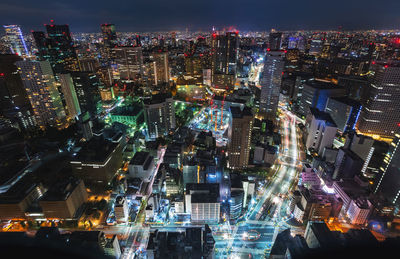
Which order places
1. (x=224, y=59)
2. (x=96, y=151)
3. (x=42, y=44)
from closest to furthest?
(x=96, y=151) < (x=42, y=44) < (x=224, y=59)

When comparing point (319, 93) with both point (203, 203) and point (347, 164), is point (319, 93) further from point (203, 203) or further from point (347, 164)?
point (203, 203)

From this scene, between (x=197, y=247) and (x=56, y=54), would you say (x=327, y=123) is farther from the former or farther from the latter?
(x=56, y=54)

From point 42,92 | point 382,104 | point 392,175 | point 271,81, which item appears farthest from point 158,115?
point 382,104

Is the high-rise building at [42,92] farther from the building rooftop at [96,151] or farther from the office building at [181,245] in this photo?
the office building at [181,245]

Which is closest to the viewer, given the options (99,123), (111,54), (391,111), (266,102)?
(391,111)

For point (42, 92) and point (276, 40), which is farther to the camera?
point (276, 40)

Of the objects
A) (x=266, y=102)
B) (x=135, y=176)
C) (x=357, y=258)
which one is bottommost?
(x=135, y=176)

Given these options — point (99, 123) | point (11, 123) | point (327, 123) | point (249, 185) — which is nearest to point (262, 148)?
point (249, 185)
